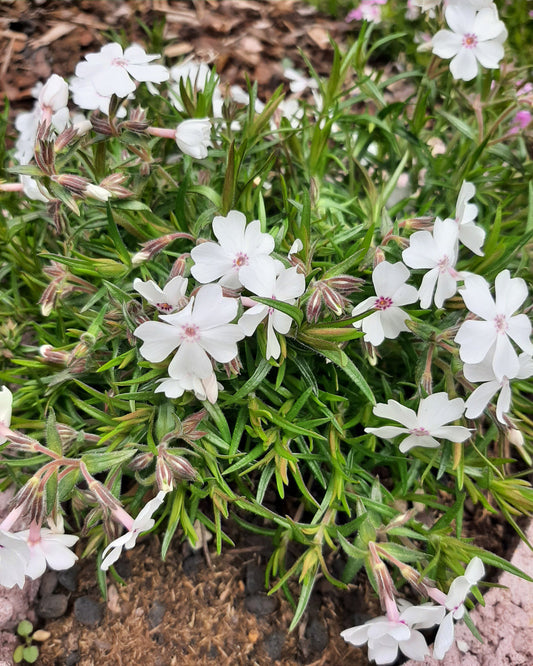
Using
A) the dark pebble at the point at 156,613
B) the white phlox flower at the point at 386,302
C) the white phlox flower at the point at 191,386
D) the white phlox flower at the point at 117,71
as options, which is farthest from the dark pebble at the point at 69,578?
the white phlox flower at the point at 117,71

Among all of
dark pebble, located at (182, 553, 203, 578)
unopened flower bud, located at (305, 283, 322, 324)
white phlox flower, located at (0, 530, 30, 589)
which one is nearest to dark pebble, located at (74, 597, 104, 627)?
dark pebble, located at (182, 553, 203, 578)

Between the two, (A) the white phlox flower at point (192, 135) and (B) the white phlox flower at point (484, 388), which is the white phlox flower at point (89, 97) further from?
(B) the white phlox flower at point (484, 388)

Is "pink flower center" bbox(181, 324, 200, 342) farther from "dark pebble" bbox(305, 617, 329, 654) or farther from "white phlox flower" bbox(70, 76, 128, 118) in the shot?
"dark pebble" bbox(305, 617, 329, 654)

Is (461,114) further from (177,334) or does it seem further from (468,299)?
(177,334)

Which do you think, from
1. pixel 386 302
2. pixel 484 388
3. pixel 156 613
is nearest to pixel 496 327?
pixel 484 388

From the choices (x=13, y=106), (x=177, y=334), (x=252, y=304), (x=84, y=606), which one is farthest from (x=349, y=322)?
(x=13, y=106)
